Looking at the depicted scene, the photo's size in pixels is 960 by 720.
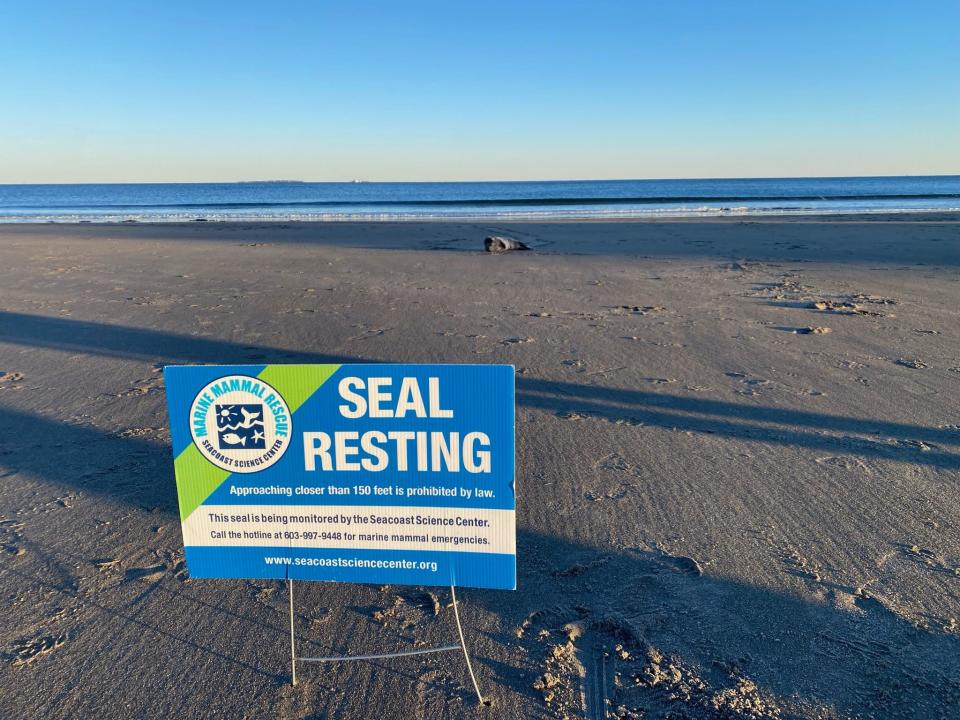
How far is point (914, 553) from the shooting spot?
2.99m

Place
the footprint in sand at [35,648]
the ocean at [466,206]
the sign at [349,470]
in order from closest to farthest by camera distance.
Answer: the sign at [349,470], the footprint in sand at [35,648], the ocean at [466,206]

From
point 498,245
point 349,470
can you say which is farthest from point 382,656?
point 498,245

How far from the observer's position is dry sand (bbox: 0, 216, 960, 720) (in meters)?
2.26

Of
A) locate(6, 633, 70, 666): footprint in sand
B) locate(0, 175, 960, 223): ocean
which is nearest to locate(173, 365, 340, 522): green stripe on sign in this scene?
locate(6, 633, 70, 666): footprint in sand

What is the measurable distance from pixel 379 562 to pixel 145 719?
90 centimetres

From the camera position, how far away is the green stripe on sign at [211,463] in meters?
2.21

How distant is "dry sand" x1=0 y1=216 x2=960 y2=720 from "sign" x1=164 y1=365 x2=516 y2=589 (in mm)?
406

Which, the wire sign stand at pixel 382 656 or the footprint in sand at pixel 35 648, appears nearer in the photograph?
the wire sign stand at pixel 382 656

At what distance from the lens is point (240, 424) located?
2.26 m

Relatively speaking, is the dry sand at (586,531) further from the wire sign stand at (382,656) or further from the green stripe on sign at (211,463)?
the green stripe on sign at (211,463)

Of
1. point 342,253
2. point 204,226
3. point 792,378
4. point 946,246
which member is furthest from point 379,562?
point 204,226

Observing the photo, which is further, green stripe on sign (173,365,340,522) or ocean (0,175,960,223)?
ocean (0,175,960,223)

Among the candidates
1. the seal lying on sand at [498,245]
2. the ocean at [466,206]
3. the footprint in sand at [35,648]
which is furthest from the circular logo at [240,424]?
the ocean at [466,206]

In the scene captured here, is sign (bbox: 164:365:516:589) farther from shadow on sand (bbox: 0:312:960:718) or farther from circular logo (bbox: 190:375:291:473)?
shadow on sand (bbox: 0:312:960:718)
